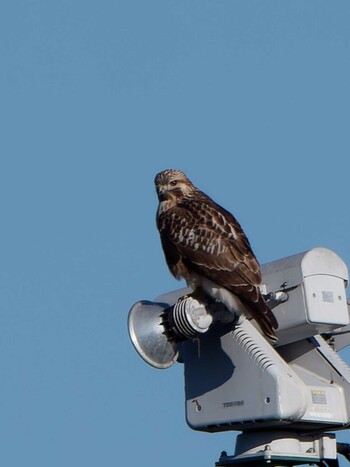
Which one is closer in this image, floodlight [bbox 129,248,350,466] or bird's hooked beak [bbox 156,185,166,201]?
floodlight [bbox 129,248,350,466]

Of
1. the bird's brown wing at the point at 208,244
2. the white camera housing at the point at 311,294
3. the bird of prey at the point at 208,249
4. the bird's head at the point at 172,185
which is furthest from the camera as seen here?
the bird's head at the point at 172,185

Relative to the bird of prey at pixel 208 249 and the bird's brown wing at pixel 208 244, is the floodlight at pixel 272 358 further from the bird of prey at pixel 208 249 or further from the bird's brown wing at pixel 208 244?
the bird's brown wing at pixel 208 244

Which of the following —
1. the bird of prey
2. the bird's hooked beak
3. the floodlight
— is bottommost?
the floodlight

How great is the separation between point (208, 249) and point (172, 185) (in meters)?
1.39

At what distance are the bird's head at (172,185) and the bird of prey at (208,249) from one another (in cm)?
3

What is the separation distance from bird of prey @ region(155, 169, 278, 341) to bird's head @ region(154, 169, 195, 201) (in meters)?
0.03

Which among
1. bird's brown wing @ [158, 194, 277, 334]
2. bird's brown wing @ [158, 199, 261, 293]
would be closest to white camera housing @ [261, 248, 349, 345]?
bird's brown wing @ [158, 194, 277, 334]

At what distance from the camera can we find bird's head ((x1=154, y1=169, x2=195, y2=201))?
7.94 metres

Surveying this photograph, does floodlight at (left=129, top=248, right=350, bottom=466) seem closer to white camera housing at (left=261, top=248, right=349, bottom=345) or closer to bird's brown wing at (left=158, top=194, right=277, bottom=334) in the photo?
white camera housing at (left=261, top=248, right=349, bottom=345)

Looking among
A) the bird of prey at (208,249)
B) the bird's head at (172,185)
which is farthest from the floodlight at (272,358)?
the bird's head at (172,185)

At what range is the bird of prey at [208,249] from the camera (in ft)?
20.1

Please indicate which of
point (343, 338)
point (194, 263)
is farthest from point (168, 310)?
point (194, 263)

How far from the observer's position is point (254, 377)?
15.6ft

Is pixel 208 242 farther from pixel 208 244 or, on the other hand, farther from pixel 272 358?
pixel 272 358
